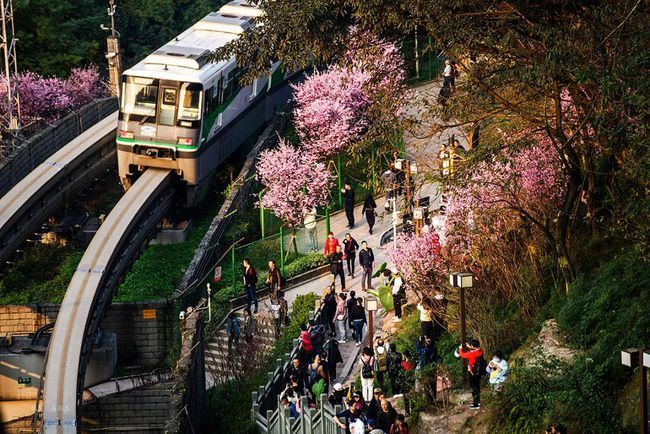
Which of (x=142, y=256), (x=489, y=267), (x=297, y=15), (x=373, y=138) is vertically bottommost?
(x=142, y=256)

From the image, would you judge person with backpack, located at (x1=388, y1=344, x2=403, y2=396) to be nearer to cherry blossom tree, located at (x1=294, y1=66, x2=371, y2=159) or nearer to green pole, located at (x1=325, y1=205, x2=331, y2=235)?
green pole, located at (x1=325, y1=205, x2=331, y2=235)

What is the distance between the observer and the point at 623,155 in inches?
1280

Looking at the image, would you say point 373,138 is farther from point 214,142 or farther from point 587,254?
point 214,142

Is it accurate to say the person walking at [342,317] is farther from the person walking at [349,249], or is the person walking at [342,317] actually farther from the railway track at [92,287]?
the railway track at [92,287]

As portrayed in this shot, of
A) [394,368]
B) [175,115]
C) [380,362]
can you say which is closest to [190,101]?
[175,115]

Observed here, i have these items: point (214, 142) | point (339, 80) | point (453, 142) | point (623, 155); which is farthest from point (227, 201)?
point (623, 155)

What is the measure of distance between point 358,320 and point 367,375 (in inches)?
200

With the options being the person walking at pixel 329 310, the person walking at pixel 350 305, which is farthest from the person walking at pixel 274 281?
the person walking at pixel 350 305

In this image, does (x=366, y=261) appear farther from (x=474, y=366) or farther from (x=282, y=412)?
(x=474, y=366)

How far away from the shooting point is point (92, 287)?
43.1 metres

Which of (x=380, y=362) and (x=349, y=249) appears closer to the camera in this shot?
(x=380, y=362)

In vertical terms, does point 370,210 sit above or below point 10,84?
above

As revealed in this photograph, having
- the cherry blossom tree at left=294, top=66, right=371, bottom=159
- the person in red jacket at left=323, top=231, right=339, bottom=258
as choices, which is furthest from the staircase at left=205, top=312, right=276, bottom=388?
the cherry blossom tree at left=294, top=66, right=371, bottom=159

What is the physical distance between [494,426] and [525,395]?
77 centimetres
